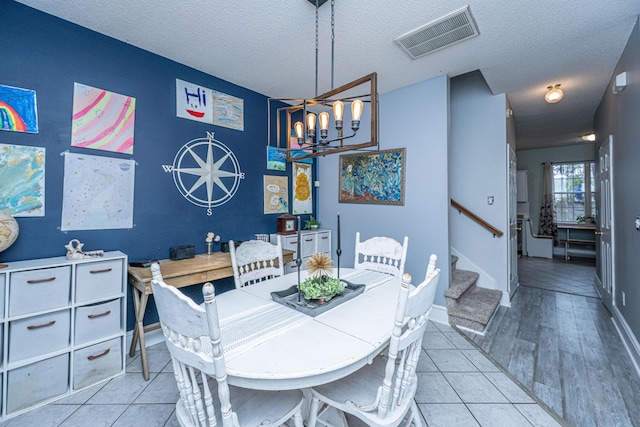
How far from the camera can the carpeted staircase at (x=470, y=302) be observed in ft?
9.22

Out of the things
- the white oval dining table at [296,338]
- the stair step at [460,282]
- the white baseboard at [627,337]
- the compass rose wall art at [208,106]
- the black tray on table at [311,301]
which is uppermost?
the compass rose wall art at [208,106]

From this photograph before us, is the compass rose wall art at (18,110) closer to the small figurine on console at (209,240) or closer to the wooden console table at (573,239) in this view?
the small figurine on console at (209,240)

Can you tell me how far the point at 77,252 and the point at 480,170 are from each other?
439 cm

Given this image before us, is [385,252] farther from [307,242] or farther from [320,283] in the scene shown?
[307,242]

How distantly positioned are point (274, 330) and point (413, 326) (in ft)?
2.05

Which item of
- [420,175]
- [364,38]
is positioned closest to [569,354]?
[420,175]

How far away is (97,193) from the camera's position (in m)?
2.28

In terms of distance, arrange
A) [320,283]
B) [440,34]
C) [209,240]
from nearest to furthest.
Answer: [320,283] < [440,34] < [209,240]

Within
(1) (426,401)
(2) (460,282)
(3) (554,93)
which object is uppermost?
(3) (554,93)

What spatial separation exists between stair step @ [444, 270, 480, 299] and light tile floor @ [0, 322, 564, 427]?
0.79 m

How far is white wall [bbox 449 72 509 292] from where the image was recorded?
3.50 metres

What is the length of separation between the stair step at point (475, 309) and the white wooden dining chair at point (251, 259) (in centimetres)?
201

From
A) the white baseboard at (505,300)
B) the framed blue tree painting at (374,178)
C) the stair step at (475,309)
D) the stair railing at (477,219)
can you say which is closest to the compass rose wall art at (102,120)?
the framed blue tree painting at (374,178)

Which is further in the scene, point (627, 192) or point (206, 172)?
point (206, 172)
